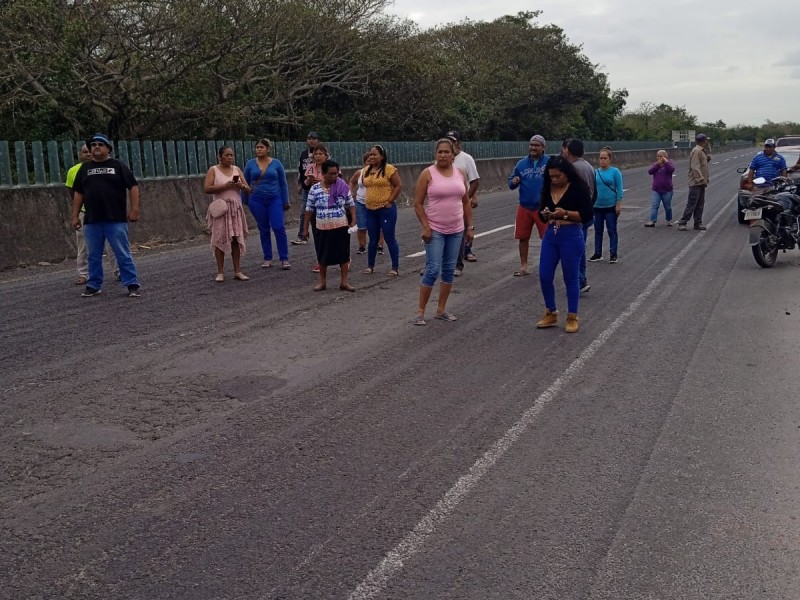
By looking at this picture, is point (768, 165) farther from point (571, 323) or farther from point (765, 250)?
point (571, 323)

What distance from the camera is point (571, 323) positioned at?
7816mm

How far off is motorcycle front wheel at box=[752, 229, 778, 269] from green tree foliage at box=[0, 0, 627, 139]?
12.8m

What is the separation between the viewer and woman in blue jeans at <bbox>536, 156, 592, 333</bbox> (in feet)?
25.5

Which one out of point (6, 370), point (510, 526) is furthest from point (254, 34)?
point (510, 526)

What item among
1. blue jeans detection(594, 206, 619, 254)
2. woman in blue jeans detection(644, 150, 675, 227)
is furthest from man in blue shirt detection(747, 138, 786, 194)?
blue jeans detection(594, 206, 619, 254)

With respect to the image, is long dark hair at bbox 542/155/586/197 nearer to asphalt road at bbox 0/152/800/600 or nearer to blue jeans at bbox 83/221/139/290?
asphalt road at bbox 0/152/800/600

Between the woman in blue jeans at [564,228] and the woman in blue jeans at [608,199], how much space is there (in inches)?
158

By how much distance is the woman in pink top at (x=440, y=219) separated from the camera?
26.7 ft

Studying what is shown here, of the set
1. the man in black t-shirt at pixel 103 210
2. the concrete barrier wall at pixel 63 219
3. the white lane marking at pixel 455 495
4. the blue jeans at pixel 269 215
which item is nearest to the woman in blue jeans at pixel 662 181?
the concrete barrier wall at pixel 63 219

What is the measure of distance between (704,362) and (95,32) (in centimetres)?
1516

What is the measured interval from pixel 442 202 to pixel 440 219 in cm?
17

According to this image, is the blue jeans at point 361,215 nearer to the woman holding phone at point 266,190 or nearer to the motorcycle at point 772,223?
the woman holding phone at point 266,190

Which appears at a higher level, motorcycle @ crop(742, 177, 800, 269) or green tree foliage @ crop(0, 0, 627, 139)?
green tree foliage @ crop(0, 0, 627, 139)

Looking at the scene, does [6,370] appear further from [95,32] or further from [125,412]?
[95,32]
